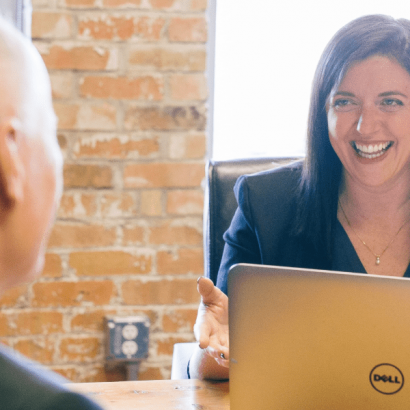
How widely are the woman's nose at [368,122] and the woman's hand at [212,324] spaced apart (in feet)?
1.68

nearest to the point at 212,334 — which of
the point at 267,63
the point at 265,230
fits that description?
the point at 265,230

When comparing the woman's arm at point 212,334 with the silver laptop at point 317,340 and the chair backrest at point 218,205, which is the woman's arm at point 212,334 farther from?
the chair backrest at point 218,205

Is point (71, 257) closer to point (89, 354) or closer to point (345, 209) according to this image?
point (89, 354)

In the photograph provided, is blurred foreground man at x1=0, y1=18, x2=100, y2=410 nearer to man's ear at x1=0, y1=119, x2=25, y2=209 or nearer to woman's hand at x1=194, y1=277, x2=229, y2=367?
man's ear at x1=0, y1=119, x2=25, y2=209

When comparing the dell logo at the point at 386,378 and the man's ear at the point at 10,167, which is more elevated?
the man's ear at the point at 10,167

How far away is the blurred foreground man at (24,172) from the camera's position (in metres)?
0.35

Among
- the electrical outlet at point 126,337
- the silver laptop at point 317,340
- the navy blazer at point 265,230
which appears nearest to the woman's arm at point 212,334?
the silver laptop at point 317,340

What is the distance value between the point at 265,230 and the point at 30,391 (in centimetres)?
105

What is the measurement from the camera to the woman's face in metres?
1.17

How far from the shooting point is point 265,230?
131cm

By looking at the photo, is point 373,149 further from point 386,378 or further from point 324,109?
point 386,378

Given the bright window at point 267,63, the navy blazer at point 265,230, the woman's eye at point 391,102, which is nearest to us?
the woman's eye at point 391,102

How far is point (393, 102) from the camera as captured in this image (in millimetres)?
1173

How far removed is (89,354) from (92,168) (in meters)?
0.60
